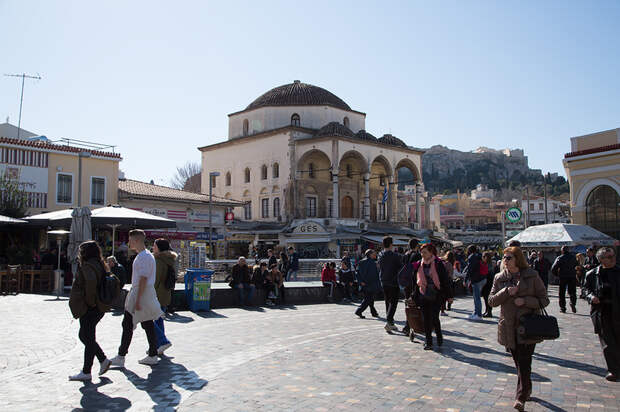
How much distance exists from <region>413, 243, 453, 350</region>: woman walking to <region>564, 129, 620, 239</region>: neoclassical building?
23969mm

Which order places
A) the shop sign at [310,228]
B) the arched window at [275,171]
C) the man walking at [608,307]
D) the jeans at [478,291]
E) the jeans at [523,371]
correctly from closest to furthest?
the jeans at [523,371], the man walking at [608,307], the jeans at [478,291], the shop sign at [310,228], the arched window at [275,171]

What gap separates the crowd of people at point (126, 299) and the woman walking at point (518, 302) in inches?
155

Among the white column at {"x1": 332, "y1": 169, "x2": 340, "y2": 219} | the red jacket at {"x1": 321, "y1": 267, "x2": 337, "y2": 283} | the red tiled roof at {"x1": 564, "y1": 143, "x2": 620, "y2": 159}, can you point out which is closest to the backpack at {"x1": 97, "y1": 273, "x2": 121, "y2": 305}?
the red jacket at {"x1": 321, "y1": 267, "x2": 337, "y2": 283}

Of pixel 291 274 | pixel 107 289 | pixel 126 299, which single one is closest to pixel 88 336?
pixel 107 289

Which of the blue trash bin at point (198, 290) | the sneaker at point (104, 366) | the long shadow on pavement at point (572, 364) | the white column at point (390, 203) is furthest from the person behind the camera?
the white column at point (390, 203)

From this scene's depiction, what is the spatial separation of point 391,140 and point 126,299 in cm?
4357

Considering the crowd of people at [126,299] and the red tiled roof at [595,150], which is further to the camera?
the red tiled roof at [595,150]

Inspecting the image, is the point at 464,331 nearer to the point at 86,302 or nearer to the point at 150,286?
the point at 150,286

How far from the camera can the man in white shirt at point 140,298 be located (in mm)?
6914

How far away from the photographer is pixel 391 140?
1932 inches

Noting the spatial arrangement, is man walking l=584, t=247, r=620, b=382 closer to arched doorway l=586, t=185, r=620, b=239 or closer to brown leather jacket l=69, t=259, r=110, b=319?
brown leather jacket l=69, t=259, r=110, b=319

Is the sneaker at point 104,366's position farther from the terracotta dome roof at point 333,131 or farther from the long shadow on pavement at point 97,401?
the terracotta dome roof at point 333,131

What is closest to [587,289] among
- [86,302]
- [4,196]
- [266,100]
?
[86,302]

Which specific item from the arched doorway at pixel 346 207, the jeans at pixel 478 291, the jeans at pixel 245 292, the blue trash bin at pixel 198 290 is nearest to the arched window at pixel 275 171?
the arched doorway at pixel 346 207
